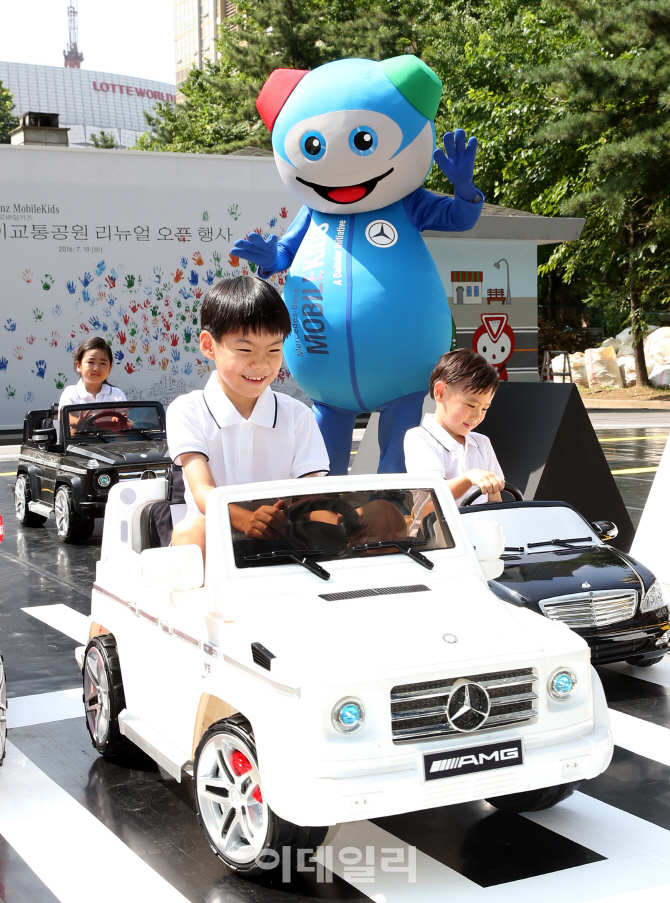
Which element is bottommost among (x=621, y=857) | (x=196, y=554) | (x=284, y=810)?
(x=621, y=857)

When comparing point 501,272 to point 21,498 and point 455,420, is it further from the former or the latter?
point 455,420

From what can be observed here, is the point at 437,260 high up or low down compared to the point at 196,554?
up

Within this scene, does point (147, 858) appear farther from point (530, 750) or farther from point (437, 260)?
point (437, 260)

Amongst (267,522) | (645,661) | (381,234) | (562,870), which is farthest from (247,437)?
(381,234)

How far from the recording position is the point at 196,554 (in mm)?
3533

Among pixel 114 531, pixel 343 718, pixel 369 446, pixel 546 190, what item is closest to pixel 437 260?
pixel 546 190

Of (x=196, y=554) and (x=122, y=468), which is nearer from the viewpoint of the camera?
(x=196, y=554)

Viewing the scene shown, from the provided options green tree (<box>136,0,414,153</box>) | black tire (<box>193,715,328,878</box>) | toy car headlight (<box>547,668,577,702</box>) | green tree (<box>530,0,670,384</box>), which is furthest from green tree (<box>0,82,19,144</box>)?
toy car headlight (<box>547,668,577,702</box>)

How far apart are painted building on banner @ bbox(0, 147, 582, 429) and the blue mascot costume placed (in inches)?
435

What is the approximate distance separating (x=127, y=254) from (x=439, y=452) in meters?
16.3

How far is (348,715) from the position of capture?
9.97 ft

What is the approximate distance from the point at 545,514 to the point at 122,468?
16.8 ft

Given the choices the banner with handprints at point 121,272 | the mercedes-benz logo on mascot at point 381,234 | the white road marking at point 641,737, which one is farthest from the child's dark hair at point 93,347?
the banner with handprints at point 121,272

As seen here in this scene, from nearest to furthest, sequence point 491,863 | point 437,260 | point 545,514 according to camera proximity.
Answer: point 491,863 → point 545,514 → point 437,260
